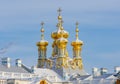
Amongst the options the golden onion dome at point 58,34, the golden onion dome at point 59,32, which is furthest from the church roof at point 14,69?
the golden onion dome at point 59,32

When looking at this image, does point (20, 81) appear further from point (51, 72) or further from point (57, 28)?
point (57, 28)

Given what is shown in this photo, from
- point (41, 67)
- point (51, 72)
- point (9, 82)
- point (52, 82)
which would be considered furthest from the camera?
point (41, 67)

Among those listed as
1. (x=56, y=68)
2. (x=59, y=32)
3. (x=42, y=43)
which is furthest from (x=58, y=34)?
(x=56, y=68)

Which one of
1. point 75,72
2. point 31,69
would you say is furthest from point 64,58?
point 31,69

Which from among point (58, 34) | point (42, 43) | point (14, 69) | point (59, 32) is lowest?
point (14, 69)

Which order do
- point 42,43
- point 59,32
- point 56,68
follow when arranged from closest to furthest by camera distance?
point 56,68 → point 59,32 → point 42,43

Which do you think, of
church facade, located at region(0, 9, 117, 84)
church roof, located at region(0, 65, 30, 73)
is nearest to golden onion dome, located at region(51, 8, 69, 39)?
church facade, located at region(0, 9, 117, 84)

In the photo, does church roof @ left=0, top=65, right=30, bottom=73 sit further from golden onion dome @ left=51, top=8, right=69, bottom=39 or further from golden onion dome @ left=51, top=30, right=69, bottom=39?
golden onion dome @ left=51, top=8, right=69, bottom=39

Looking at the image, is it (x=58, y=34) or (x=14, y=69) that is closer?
(x=14, y=69)

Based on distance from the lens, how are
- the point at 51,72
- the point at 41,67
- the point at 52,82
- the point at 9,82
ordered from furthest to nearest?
the point at 41,67
the point at 51,72
the point at 52,82
the point at 9,82

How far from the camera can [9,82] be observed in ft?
263

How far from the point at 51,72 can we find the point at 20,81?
14.2 meters

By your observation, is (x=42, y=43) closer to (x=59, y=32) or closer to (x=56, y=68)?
(x=59, y=32)

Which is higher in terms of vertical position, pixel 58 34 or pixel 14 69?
pixel 58 34
